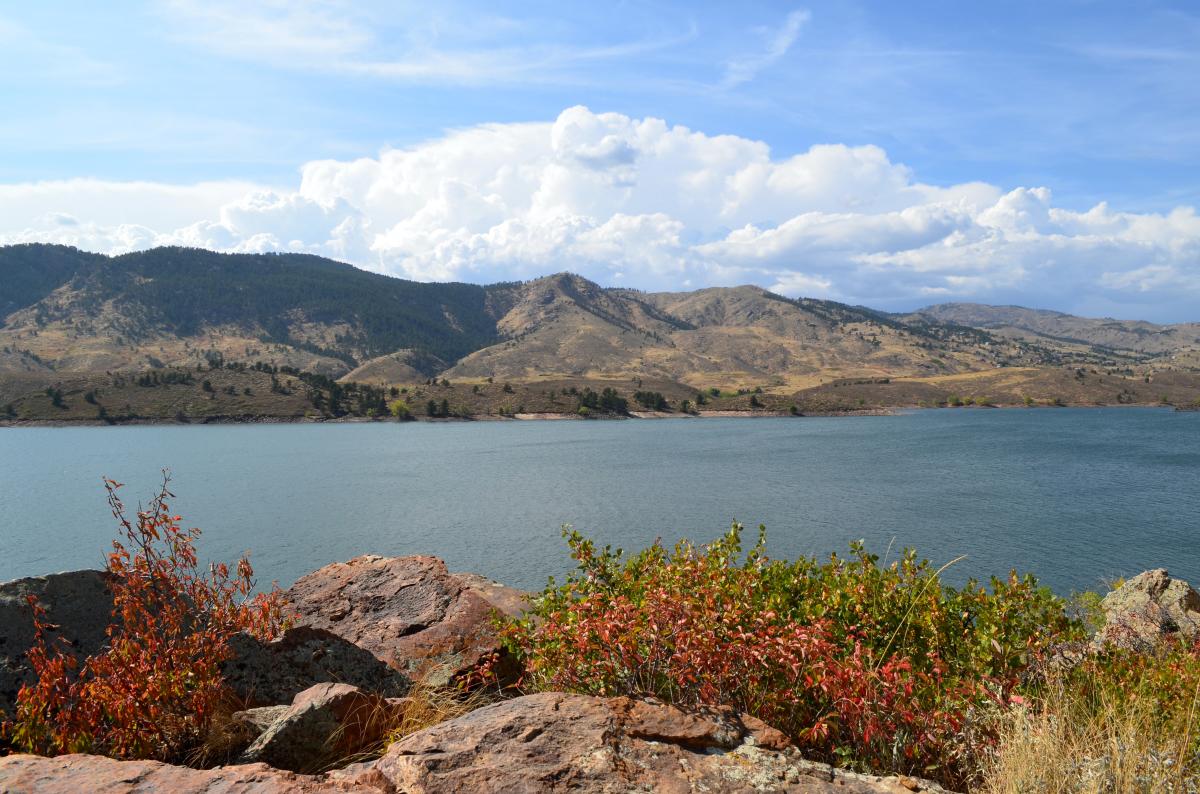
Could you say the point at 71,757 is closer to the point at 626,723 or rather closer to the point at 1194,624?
the point at 626,723

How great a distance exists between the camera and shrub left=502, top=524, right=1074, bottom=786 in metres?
6.51

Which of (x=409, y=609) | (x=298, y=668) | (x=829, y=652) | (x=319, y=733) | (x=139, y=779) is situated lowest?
(x=409, y=609)

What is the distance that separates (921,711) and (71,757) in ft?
24.1

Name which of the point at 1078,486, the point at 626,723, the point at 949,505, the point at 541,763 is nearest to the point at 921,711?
the point at 626,723

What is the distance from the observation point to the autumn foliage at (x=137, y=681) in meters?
6.72

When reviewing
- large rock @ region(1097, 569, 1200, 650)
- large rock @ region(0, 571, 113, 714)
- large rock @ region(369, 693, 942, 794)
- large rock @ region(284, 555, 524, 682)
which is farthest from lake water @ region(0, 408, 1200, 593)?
large rock @ region(1097, 569, 1200, 650)

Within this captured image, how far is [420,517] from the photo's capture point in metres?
59.1

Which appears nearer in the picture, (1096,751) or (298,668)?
(1096,751)

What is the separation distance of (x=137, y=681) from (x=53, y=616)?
2299mm

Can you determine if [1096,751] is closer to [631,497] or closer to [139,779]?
[139,779]

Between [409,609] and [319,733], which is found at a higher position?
[319,733]

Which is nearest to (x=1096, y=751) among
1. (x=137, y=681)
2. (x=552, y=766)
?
(x=552, y=766)

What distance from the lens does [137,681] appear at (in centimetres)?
704

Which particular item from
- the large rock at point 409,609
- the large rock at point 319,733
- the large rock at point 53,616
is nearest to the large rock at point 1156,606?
the large rock at point 409,609
